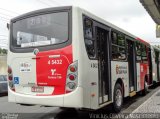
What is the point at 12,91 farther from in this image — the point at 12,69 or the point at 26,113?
the point at 26,113

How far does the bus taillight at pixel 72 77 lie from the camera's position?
24.8ft

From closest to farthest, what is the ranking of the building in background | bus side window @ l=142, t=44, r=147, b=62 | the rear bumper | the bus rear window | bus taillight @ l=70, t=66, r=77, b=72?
the rear bumper < bus taillight @ l=70, t=66, r=77, b=72 < the bus rear window < the building in background < bus side window @ l=142, t=44, r=147, b=62

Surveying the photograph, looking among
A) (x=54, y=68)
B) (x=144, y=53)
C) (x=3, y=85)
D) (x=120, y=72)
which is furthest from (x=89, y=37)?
(x=3, y=85)

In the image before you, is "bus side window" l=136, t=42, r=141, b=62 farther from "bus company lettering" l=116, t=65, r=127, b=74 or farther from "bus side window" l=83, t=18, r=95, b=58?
"bus side window" l=83, t=18, r=95, b=58

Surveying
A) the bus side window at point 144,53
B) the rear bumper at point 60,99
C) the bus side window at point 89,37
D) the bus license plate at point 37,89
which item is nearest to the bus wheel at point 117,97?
the bus side window at point 89,37

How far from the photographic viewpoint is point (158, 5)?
13.5 meters

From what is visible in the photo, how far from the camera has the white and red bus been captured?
763 centimetres

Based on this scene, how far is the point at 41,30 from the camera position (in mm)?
8305

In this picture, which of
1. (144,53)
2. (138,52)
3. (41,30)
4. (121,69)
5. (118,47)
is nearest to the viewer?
(41,30)

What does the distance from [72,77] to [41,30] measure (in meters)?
1.61

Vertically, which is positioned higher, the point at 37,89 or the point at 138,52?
the point at 138,52

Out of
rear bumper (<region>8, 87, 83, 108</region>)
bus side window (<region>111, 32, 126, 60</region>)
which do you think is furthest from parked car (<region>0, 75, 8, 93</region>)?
rear bumper (<region>8, 87, 83, 108</region>)

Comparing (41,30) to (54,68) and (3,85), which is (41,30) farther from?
(3,85)

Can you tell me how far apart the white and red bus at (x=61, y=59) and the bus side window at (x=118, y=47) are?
14.5 inches
